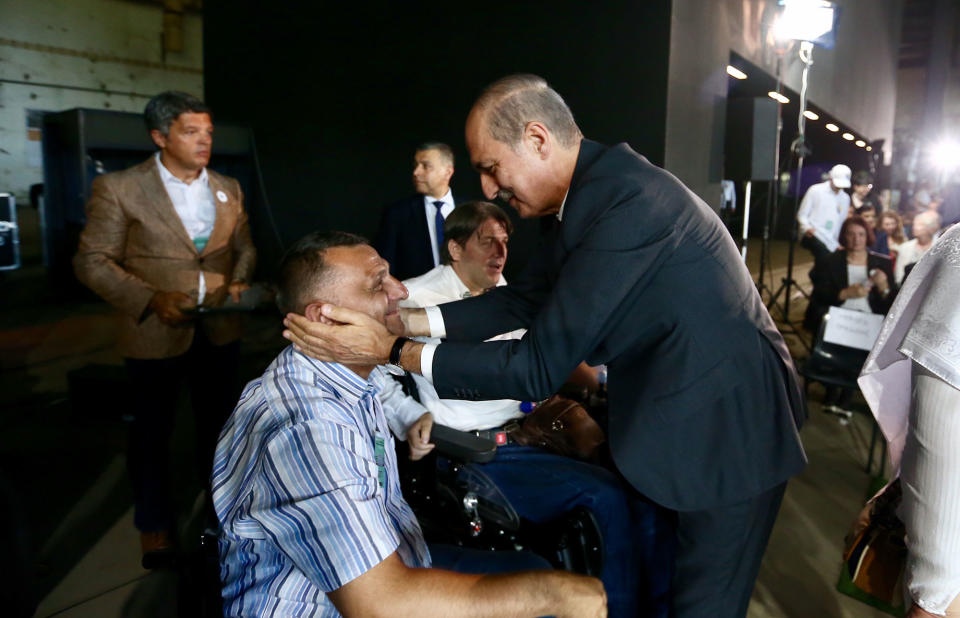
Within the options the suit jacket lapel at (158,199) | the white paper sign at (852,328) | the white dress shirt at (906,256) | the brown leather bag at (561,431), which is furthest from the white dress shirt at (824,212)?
the suit jacket lapel at (158,199)

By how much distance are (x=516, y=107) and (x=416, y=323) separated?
2.23ft

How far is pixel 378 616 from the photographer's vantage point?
1.03m

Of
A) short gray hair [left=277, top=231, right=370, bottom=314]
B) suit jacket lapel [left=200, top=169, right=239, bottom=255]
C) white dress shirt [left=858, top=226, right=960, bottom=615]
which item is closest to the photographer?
white dress shirt [left=858, top=226, right=960, bottom=615]

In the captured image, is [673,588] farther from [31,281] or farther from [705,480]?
[31,281]

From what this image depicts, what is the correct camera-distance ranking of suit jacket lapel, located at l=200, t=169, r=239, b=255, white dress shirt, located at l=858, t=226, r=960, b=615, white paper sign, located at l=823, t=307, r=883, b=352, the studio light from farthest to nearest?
the studio light
white paper sign, located at l=823, t=307, r=883, b=352
suit jacket lapel, located at l=200, t=169, r=239, b=255
white dress shirt, located at l=858, t=226, r=960, b=615

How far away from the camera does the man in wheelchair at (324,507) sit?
3.38 ft

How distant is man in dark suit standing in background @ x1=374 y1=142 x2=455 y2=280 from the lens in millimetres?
3824

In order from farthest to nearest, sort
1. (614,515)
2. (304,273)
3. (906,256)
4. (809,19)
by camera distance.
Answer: (809,19) → (906,256) → (614,515) → (304,273)

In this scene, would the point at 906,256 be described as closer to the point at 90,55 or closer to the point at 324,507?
the point at 324,507

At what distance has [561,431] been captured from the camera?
2258 millimetres

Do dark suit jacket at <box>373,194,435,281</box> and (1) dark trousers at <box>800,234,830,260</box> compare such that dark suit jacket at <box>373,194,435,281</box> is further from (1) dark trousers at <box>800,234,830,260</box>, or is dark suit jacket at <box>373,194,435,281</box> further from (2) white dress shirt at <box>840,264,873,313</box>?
(1) dark trousers at <box>800,234,830,260</box>

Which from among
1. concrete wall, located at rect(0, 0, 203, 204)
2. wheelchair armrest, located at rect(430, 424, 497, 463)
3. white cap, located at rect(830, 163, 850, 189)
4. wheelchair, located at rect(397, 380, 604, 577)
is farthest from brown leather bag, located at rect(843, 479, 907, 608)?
concrete wall, located at rect(0, 0, 203, 204)

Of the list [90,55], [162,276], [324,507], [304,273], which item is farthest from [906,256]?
[90,55]

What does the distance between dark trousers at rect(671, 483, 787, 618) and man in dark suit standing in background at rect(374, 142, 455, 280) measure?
260cm
